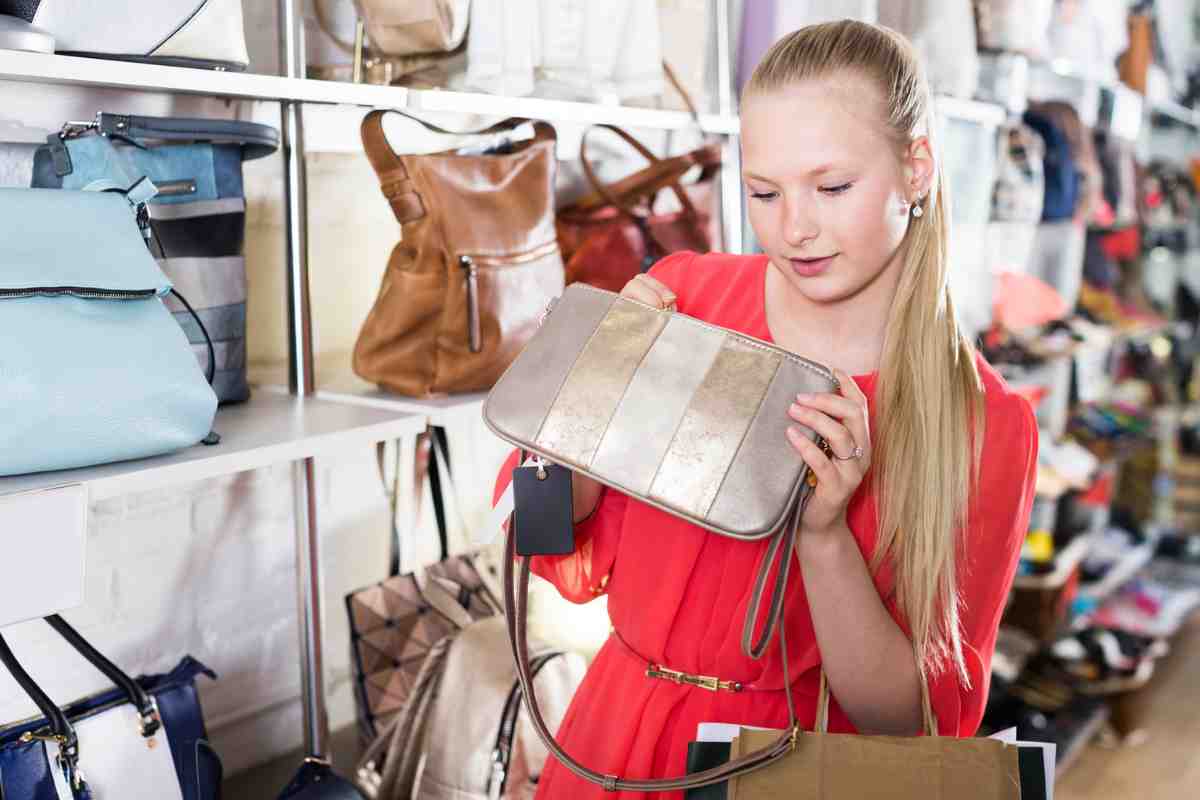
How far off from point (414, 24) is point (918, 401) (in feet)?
3.00

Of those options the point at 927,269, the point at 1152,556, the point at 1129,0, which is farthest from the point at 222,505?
the point at 1152,556

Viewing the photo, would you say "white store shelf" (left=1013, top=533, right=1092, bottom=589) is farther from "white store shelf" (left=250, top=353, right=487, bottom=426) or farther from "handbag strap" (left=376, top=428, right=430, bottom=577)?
"white store shelf" (left=250, top=353, right=487, bottom=426)

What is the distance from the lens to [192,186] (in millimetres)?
1320

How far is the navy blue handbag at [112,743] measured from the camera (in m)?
1.17

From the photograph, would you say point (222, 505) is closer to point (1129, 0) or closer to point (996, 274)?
point (996, 274)

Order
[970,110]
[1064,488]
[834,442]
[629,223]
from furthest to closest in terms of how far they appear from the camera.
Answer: [1064,488] → [970,110] → [629,223] → [834,442]

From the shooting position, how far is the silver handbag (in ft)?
3.13

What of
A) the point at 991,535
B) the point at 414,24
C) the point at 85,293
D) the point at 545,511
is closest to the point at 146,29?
the point at 85,293

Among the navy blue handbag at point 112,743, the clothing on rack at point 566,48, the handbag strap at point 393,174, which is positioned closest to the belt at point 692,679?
the navy blue handbag at point 112,743

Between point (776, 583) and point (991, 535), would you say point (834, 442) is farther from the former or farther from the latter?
point (991, 535)

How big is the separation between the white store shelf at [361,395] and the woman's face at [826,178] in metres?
0.41

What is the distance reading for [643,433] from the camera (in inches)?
38.4

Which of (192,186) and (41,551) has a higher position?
(192,186)

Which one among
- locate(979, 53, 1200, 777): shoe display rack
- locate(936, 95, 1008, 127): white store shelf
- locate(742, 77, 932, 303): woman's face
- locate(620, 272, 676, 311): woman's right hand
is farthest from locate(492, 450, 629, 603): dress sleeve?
locate(979, 53, 1200, 777): shoe display rack
